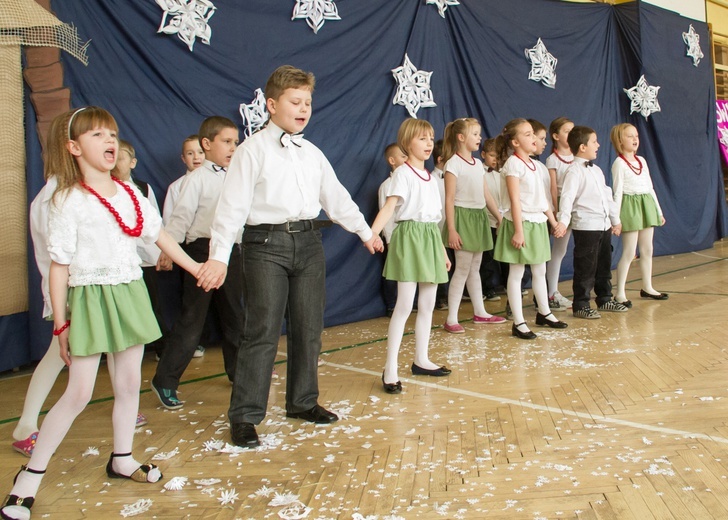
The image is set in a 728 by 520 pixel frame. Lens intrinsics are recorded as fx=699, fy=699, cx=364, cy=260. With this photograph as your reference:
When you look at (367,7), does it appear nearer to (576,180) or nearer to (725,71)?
(576,180)

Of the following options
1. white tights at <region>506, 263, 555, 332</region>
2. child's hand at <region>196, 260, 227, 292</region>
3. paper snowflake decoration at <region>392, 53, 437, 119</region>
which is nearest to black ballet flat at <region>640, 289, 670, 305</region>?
white tights at <region>506, 263, 555, 332</region>

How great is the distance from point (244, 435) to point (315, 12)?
11.4ft

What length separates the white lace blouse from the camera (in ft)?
7.21

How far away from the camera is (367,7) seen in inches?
Result: 217

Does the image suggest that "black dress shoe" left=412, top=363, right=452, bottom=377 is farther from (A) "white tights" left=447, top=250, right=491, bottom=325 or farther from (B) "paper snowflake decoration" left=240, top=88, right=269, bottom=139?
(B) "paper snowflake decoration" left=240, top=88, right=269, bottom=139

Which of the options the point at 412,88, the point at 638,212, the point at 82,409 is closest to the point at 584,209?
the point at 638,212

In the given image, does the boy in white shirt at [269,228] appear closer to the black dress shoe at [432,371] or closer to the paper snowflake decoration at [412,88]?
the black dress shoe at [432,371]

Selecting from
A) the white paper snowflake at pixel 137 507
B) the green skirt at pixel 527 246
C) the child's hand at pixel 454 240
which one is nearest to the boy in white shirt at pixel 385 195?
the child's hand at pixel 454 240

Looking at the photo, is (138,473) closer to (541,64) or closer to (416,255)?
(416,255)

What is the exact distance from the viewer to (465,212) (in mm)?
4891

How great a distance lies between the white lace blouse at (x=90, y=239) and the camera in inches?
86.5

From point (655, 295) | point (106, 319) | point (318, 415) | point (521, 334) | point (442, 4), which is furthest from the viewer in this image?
point (442, 4)

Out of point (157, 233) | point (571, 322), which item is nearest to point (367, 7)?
point (571, 322)

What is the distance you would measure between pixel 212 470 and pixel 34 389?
2.82 ft
